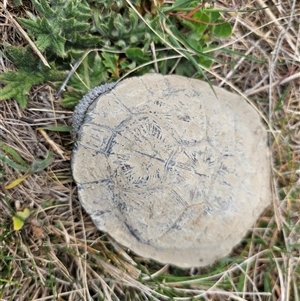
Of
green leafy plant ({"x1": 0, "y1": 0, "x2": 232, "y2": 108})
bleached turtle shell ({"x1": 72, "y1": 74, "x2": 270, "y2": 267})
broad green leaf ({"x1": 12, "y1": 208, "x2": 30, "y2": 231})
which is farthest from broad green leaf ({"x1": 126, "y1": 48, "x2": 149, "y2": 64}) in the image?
broad green leaf ({"x1": 12, "y1": 208, "x2": 30, "y2": 231})

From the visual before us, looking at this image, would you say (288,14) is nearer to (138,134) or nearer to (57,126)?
(138,134)

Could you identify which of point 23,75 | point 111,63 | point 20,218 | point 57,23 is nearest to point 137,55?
point 111,63

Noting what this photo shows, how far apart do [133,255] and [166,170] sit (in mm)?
520

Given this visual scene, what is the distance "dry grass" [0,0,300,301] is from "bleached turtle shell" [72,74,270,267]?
0.59 ft

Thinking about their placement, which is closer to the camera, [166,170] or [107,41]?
[166,170]

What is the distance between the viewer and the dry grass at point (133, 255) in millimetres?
1935

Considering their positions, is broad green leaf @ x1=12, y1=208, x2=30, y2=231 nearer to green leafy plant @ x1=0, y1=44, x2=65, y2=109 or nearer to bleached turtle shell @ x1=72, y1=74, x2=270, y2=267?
bleached turtle shell @ x1=72, y1=74, x2=270, y2=267

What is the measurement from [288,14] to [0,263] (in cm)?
174

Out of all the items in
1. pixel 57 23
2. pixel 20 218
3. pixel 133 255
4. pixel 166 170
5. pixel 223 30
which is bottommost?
pixel 133 255

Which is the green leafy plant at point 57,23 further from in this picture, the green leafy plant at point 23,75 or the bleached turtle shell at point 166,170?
the bleached turtle shell at point 166,170

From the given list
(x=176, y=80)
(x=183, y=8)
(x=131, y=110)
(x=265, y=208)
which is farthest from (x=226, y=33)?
(x=265, y=208)

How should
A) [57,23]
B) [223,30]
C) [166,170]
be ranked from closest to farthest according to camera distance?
[166,170]
[57,23]
[223,30]

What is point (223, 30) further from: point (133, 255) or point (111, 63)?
point (133, 255)

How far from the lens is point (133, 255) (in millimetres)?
2027
